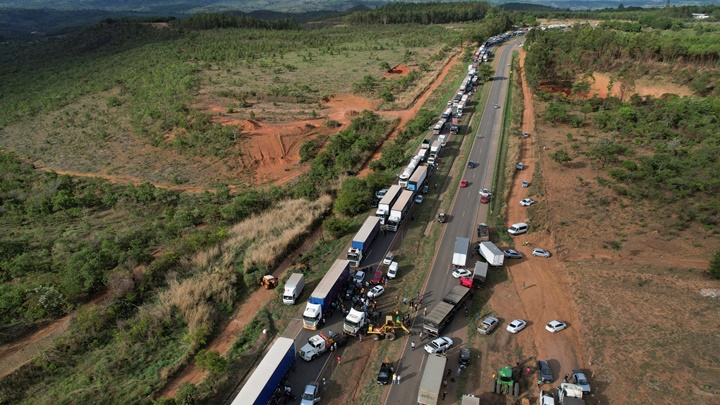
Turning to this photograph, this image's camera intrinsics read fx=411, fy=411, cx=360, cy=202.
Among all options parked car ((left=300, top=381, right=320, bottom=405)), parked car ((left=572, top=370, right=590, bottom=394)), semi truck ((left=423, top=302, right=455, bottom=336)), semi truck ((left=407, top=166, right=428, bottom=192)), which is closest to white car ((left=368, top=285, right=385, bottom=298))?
semi truck ((left=423, top=302, right=455, bottom=336))

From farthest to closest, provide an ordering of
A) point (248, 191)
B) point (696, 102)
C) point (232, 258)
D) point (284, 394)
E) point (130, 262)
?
point (696, 102)
point (248, 191)
point (232, 258)
point (130, 262)
point (284, 394)

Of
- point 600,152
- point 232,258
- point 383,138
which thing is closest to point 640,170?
point 600,152

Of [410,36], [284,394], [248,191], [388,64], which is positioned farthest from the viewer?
[410,36]

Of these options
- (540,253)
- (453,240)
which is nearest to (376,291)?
(453,240)

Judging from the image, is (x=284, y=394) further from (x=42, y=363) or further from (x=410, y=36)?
(x=410, y=36)

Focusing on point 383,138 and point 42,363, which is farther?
point 383,138

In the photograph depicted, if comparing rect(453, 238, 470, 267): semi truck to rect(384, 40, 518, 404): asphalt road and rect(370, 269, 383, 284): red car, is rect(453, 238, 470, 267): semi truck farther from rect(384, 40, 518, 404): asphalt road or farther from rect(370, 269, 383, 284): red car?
rect(370, 269, 383, 284): red car
